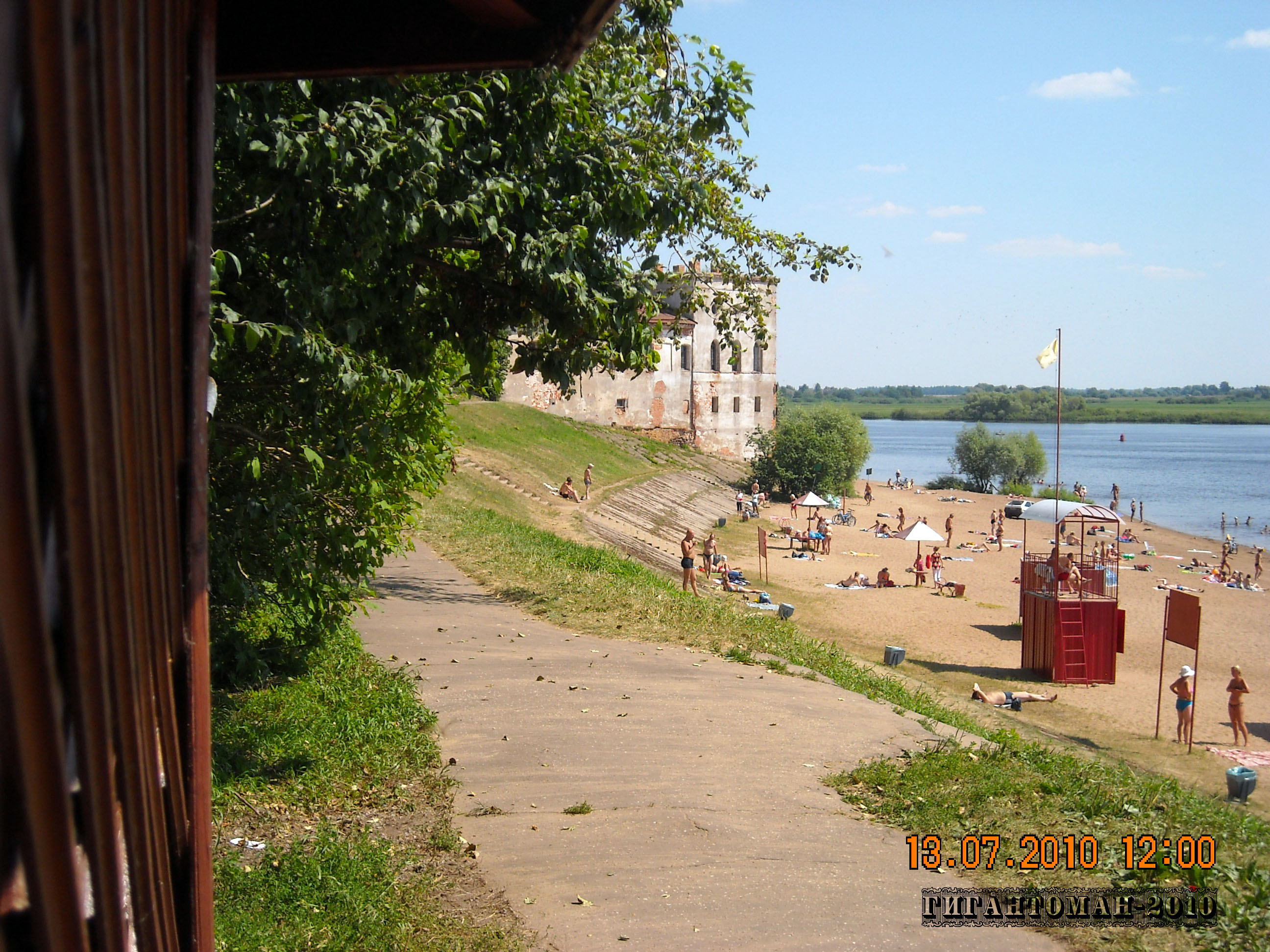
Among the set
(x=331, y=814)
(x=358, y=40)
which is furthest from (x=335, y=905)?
(x=358, y=40)

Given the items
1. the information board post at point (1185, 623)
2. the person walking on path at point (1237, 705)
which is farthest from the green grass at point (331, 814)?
the person walking on path at point (1237, 705)

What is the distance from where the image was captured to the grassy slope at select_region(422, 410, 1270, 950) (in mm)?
5555

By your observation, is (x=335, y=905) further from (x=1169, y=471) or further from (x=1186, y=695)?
(x=1169, y=471)

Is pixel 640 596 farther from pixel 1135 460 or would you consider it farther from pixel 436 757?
pixel 1135 460

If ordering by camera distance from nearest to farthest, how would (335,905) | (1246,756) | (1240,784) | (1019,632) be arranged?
(335,905) → (1240,784) → (1246,756) → (1019,632)

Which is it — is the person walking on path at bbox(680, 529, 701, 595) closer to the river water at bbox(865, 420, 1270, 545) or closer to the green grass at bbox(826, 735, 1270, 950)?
the green grass at bbox(826, 735, 1270, 950)

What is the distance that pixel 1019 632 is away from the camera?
2480 cm

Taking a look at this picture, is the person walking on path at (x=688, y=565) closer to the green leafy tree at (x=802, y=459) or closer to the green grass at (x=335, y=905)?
the green grass at (x=335, y=905)

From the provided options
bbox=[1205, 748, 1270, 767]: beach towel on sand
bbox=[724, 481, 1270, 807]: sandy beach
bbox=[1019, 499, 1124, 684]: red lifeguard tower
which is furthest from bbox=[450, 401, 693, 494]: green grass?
bbox=[1205, 748, 1270, 767]: beach towel on sand

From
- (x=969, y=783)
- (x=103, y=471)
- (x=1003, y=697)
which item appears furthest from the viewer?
(x=1003, y=697)

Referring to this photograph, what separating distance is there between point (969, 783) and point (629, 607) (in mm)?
7117

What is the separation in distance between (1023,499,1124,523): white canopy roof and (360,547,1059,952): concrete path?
14.4m

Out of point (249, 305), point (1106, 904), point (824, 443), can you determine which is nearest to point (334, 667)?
point (249, 305)

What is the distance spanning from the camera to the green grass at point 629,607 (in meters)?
12.6
